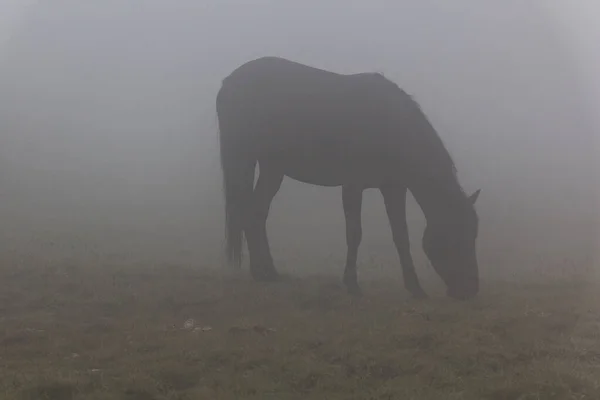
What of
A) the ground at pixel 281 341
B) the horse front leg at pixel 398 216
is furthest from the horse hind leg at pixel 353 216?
the ground at pixel 281 341

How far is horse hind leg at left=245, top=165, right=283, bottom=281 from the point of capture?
10.9m

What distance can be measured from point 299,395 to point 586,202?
74.9 feet

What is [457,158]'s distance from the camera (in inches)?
1259

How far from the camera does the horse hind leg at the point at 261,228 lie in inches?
428

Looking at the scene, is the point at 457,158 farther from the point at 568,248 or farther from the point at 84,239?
the point at 84,239

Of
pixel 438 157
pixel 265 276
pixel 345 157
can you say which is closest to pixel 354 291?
pixel 265 276

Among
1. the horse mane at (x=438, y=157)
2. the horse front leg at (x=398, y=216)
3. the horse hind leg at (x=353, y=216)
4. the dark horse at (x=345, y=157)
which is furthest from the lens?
the horse front leg at (x=398, y=216)

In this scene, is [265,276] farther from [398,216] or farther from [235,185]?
[398,216]

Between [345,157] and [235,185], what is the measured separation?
6.96 ft

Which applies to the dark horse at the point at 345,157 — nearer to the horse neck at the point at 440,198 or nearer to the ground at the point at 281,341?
the horse neck at the point at 440,198

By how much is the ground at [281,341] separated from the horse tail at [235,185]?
962mm

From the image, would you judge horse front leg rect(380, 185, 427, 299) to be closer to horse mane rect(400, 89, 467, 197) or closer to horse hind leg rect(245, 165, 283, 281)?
horse mane rect(400, 89, 467, 197)

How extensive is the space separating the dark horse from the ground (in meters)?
0.85

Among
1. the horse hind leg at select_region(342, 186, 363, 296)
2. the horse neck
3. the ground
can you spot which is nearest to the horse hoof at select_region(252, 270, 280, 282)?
the ground
